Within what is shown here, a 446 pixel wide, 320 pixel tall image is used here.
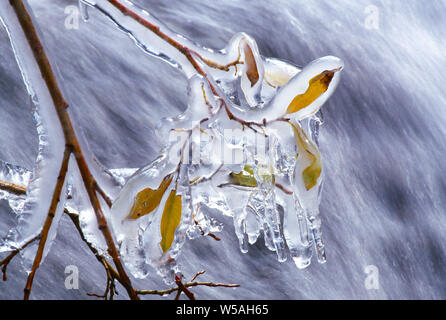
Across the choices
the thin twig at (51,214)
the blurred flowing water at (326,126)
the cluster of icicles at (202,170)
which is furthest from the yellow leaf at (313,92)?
the blurred flowing water at (326,126)

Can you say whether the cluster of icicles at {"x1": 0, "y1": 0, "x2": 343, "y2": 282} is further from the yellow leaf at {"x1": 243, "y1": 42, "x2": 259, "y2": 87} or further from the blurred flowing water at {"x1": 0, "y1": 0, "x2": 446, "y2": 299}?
the blurred flowing water at {"x1": 0, "y1": 0, "x2": 446, "y2": 299}

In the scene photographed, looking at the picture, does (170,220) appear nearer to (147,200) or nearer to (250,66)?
(147,200)

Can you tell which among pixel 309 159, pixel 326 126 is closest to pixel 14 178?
pixel 309 159

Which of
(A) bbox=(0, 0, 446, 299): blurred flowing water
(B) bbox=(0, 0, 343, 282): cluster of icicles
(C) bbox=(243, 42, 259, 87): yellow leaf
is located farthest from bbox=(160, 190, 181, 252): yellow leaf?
(A) bbox=(0, 0, 446, 299): blurred flowing water

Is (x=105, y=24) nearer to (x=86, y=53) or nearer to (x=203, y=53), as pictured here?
→ (x=86, y=53)
